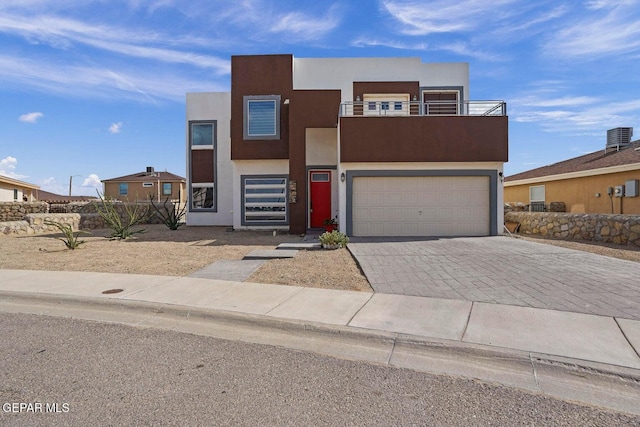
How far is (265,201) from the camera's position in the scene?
64.7 feet

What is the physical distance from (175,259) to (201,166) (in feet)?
40.9

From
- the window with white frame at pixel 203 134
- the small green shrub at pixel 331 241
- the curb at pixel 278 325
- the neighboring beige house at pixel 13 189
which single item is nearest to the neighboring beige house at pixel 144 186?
the neighboring beige house at pixel 13 189

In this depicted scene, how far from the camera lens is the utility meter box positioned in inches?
725

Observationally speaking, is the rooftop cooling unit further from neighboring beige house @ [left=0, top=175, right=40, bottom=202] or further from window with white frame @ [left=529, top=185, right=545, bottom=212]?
neighboring beige house @ [left=0, top=175, right=40, bottom=202]

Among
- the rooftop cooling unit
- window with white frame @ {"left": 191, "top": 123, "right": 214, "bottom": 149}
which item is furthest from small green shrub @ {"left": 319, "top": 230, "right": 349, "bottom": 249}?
the rooftop cooling unit

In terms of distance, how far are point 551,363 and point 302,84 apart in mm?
18227

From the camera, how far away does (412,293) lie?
6.94 meters

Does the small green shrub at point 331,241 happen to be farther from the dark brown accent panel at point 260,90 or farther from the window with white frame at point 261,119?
the window with white frame at point 261,119

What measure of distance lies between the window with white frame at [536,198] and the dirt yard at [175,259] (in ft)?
57.2

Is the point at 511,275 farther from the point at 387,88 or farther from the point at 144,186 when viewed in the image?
the point at 144,186

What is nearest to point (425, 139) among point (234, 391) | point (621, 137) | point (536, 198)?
point (234, 391)

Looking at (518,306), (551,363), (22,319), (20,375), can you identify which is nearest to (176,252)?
(22,319)

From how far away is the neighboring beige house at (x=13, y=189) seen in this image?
32469 millimetres

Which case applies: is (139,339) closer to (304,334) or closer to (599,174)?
(304,334)
